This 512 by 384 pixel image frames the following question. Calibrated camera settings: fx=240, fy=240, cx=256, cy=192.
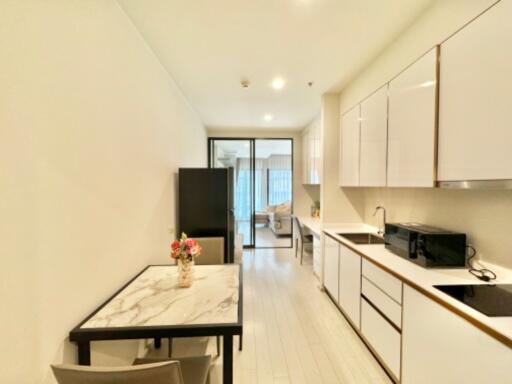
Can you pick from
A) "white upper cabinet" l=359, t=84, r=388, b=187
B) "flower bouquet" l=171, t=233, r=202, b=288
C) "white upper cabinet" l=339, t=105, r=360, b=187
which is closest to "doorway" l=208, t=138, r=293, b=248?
"white upper cabinet" l=339, t=105, r=360, b=187

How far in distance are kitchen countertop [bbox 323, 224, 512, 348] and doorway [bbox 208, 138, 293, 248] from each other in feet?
11.6

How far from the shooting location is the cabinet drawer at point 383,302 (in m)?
1.70

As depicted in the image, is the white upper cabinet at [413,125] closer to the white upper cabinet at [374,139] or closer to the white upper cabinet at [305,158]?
the white upper cabinet at [374,139]

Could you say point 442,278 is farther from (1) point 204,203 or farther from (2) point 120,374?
(1) point 204,203

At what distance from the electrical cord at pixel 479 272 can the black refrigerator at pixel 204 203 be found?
231 cm

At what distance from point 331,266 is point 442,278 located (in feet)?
5.28

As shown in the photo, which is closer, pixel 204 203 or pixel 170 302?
pixel 170 302

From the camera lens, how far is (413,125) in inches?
75.0

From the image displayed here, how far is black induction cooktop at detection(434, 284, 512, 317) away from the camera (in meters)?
1.17

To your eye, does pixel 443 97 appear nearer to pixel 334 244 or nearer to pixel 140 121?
pixel 334 244

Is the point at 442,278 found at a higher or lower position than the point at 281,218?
higher

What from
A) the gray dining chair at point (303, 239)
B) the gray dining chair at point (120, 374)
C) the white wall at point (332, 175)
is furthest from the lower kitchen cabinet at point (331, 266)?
the gray dining chair at point (120, 374)

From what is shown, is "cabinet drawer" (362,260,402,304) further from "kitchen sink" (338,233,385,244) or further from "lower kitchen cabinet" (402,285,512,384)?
"kitchen sink" (338,233,385,244)

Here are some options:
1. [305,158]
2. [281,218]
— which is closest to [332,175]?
[305,158]
